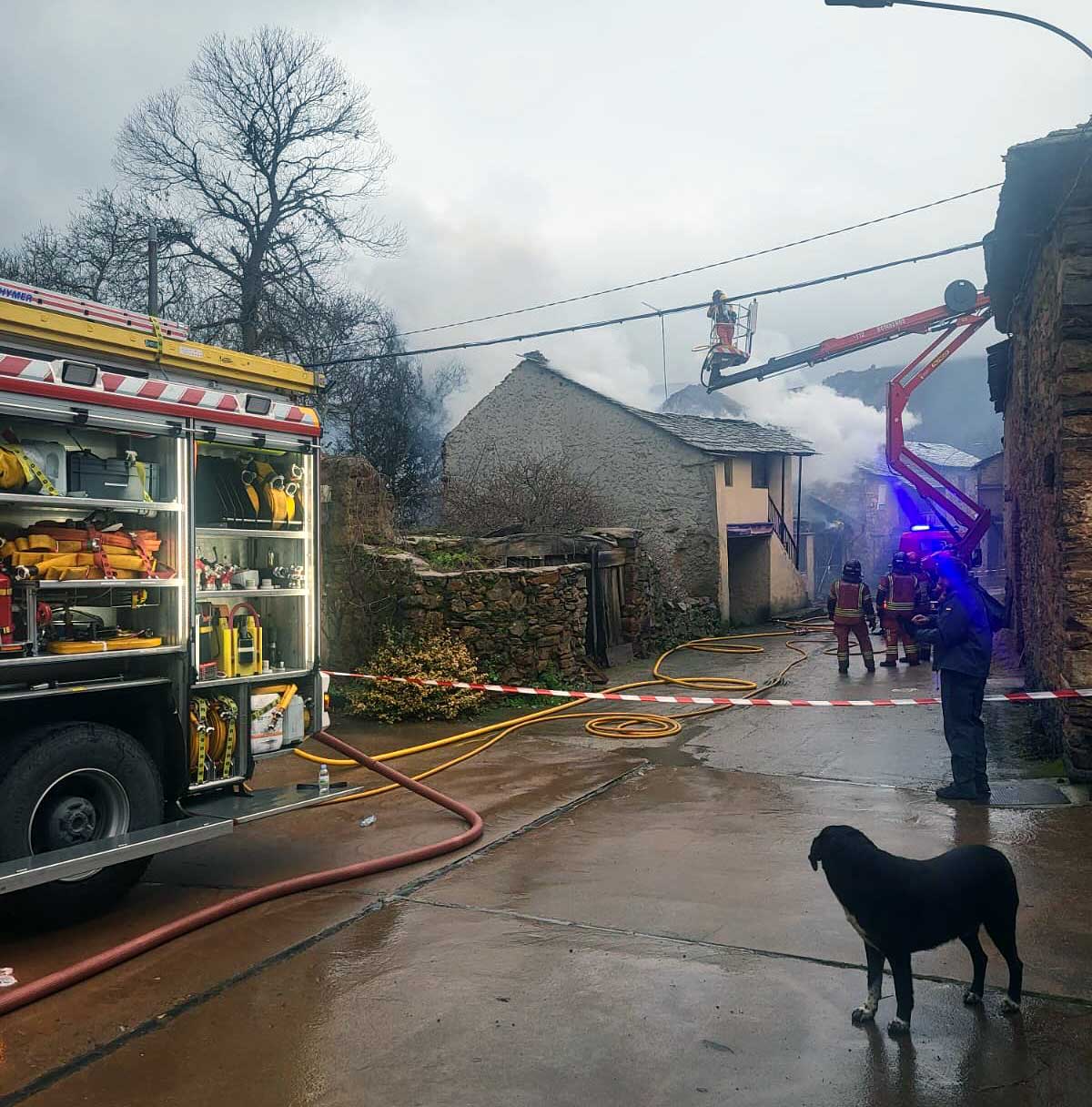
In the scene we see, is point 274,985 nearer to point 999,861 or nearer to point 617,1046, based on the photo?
point 617,1046

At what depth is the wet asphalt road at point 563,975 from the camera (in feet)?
12.0

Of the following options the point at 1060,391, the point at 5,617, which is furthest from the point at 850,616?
the point at 5,617

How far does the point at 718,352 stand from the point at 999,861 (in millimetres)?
21436

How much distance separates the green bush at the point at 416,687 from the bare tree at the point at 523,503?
283 inches

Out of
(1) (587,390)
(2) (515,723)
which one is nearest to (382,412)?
(1) (587,390)

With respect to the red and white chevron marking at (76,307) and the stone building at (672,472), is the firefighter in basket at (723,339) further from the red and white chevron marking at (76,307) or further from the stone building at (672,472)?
the red and white chevron marking at (76,307)

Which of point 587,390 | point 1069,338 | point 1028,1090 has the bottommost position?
point 1028,1090

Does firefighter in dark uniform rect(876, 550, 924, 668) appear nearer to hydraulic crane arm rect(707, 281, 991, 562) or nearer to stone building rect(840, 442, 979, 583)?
hydraulic crane arm rect(707, 281, 991, 562)

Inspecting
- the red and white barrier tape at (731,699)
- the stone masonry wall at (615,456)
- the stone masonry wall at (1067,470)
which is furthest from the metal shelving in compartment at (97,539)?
the stone masonry wall at (615,456)

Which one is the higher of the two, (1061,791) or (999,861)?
(999,861)

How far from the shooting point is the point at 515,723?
36.0 ft

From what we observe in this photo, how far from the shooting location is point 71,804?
5094 millimetres

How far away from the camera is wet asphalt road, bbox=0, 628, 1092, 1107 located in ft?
12.0

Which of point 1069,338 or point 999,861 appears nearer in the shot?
point 999,861
